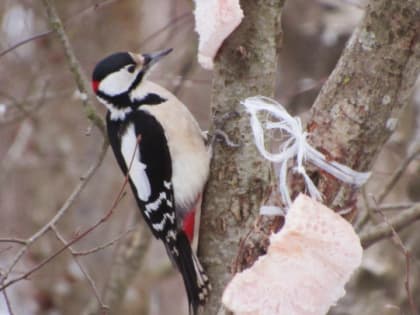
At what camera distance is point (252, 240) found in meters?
2.51

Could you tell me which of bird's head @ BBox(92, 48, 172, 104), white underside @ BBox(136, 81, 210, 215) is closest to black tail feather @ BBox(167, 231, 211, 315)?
white underside @ BBox(136, 81, 210, 215)

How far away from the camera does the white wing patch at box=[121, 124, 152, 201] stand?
3.64 metres

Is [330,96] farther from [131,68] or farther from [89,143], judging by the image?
[89,143]

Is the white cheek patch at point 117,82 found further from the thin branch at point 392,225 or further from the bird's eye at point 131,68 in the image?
the thin branch at point 392,225

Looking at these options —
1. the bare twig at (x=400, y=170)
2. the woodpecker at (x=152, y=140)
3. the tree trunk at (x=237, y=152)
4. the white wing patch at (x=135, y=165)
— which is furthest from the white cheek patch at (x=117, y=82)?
the bare twig at (x=400, y=170)

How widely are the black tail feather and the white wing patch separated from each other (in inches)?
13.0

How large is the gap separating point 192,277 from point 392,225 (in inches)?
29.2

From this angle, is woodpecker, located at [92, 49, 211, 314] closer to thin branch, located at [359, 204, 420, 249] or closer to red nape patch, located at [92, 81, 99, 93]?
red nape patch, located at [92, 81, 99, 93]

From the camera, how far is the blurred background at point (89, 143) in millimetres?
4668

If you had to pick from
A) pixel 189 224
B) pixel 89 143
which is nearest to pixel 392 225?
pixel 189 224

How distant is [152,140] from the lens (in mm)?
3678

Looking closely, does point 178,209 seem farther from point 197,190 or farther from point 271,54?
point 271,54

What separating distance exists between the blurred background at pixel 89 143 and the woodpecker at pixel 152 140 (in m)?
0.63

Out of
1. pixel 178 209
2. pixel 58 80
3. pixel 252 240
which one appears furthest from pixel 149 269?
pixel 252 240
